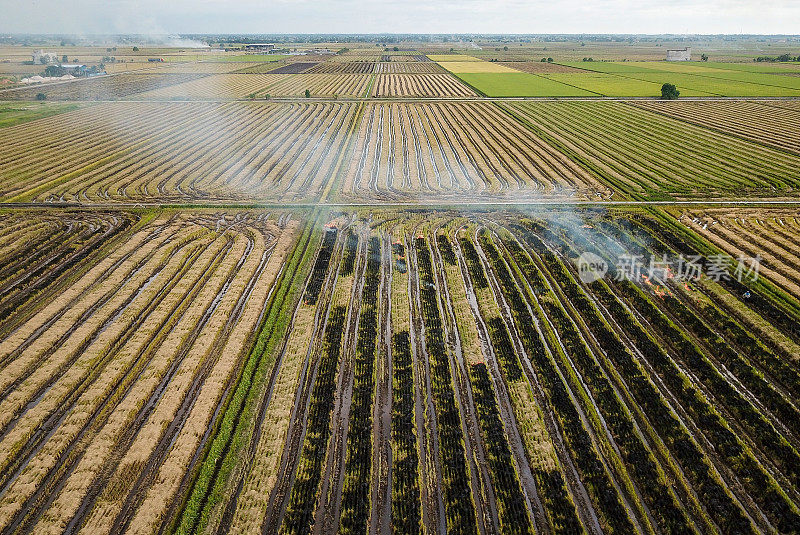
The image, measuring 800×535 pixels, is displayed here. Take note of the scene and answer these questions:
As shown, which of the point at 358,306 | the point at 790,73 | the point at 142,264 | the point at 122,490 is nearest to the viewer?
the point at 122,490

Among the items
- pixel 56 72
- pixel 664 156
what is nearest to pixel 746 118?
pixel 664 156

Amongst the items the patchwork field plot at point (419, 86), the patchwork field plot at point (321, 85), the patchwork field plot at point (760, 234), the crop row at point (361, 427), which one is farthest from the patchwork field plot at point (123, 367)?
the patchwork field plot at point (419, 86)

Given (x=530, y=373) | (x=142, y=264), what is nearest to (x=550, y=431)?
(x=530, y=373)

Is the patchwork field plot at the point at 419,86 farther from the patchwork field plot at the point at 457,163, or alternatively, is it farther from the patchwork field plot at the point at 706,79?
the patchwork field plot at the point at 706,79

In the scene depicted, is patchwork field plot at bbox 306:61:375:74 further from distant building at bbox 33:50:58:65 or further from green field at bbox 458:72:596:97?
distant building at bbox 33:50:58:65

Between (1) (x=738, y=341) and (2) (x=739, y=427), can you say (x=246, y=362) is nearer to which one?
(2) (x=739, y=427)

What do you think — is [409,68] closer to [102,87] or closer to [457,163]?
[102,87]
